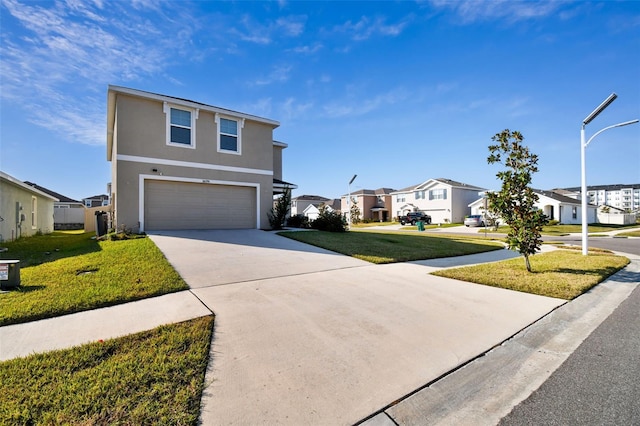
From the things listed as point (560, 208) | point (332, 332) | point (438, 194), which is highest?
point (438, 194)

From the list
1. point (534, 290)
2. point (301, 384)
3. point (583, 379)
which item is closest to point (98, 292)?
point (301, 384)

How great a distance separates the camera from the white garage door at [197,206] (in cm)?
1229

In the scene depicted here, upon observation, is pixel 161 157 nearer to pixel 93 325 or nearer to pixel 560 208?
pixel 93 325

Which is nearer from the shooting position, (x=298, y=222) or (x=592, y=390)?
(x=592, y=390)

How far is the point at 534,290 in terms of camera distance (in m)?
5.79

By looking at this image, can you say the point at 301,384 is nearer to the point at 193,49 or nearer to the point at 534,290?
the point at 534,290

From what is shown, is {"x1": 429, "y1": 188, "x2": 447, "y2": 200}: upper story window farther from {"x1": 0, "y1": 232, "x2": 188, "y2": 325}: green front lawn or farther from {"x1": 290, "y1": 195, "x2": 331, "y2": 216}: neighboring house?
{"x1": 0, "y1": 232, "x2": 188, "y2": 325}: green front lawn

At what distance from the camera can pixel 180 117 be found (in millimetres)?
12867

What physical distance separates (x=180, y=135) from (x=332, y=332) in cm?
1224

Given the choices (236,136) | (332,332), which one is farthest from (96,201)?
(332,332)

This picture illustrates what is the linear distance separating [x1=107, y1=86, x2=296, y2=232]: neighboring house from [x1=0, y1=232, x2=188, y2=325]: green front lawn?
444 centimetres

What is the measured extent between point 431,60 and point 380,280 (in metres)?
10.1

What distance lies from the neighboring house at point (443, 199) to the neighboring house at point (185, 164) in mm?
32703

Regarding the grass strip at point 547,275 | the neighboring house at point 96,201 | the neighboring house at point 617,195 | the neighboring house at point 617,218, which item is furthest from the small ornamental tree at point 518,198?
the neighboring house at point 617,195
